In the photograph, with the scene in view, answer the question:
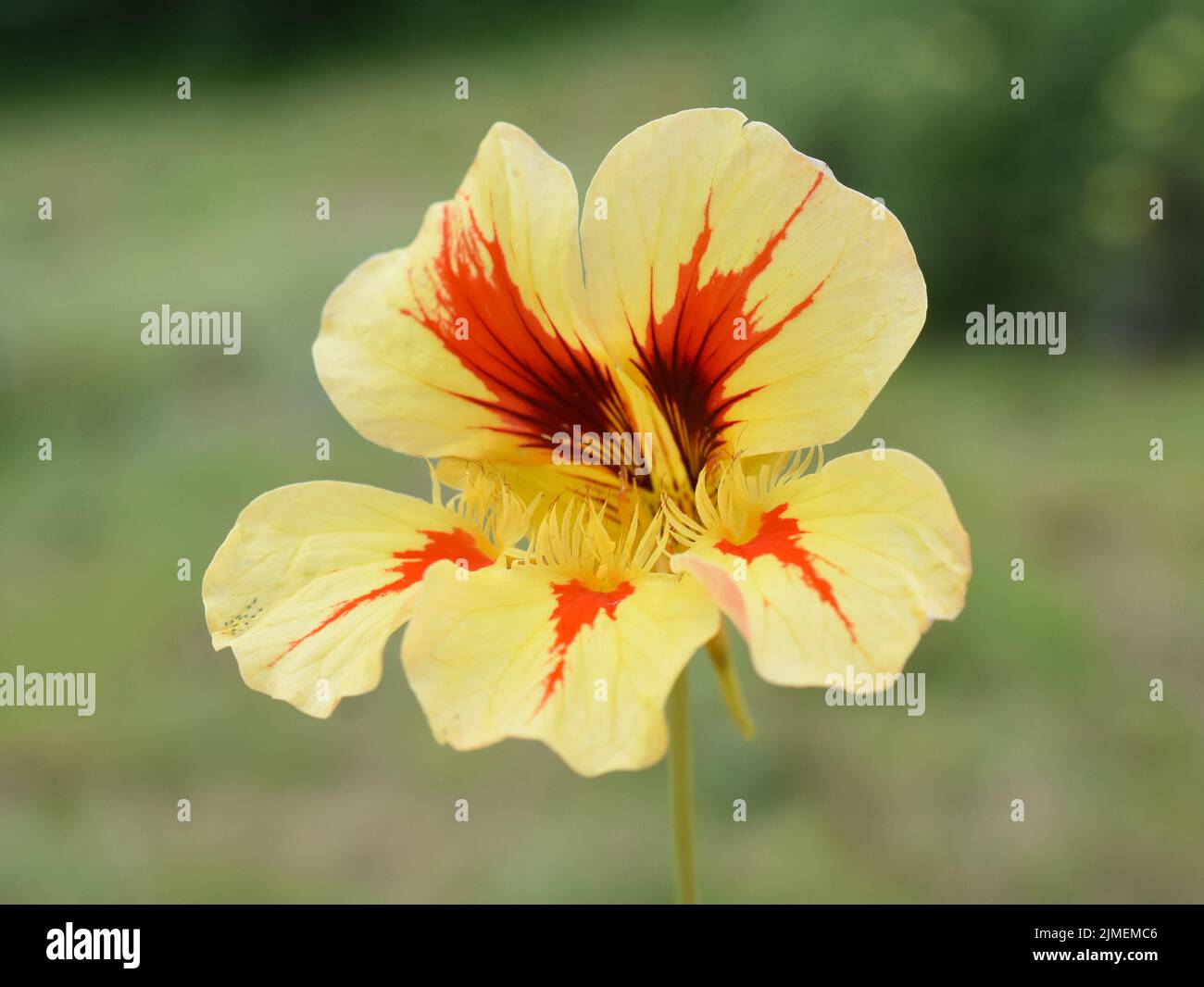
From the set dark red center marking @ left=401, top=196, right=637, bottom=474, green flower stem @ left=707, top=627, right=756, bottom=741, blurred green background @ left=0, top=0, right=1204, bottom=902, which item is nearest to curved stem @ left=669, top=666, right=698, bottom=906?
green flower stem @ left=707, top=627, right=756, bottom=741

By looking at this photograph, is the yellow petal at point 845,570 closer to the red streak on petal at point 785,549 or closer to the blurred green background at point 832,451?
the red streak on petal at point 785,549

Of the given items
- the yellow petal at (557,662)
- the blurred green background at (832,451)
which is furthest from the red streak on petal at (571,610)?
the blurred green background at (832,451)

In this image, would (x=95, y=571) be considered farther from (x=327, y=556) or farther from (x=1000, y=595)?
(x=327, y=556)

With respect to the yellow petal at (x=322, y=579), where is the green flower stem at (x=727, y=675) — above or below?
below

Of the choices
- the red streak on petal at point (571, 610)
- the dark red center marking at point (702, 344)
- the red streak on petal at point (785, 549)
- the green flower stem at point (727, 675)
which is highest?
the dark red center marking at point (702, 344)

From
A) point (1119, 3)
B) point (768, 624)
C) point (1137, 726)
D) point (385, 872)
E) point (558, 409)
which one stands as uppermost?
point (1119, 3)
